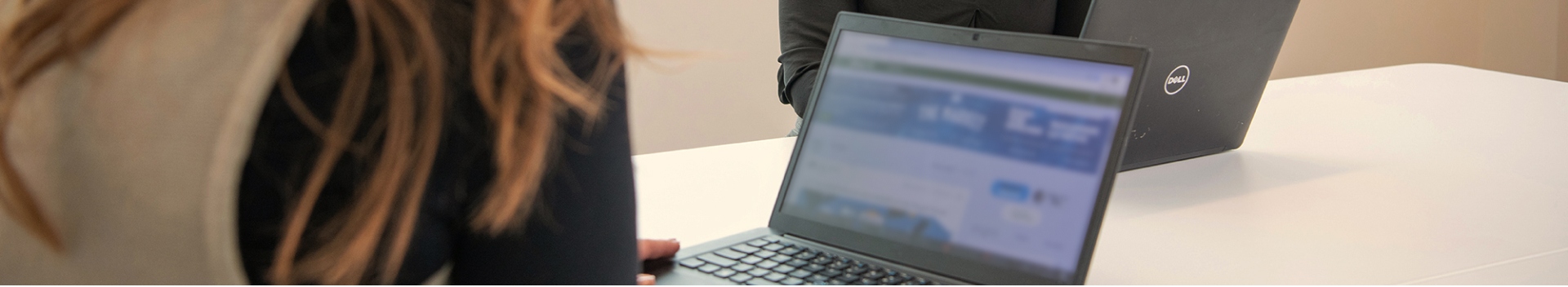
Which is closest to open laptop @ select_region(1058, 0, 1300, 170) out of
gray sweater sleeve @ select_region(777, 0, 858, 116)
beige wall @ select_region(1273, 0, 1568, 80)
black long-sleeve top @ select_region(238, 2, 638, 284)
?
gray sweater sleeve @ select_region(777, 0, 858, 116)

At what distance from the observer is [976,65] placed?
2.56 feet

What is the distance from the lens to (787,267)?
2.48 feet

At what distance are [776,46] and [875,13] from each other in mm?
1470

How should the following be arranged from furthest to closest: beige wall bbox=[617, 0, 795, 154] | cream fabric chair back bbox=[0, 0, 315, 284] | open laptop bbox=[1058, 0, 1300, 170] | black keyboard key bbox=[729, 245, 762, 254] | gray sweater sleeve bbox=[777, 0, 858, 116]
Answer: beige wall bbox=[617, 0, 795, 154] < gray sweater sleeve bbox=[777, 0, 858, 116] < open laptop bbox=[1058, 0, 1300, 170] < black keyboard key bbox=[729, 245, 762, 254] < cream fabric chair back bbox=[0, 0, 315, 284]

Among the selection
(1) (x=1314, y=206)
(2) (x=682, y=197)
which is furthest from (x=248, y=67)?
(1) (x=1314, y=206)

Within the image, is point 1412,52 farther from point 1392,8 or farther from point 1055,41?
point 1055,41

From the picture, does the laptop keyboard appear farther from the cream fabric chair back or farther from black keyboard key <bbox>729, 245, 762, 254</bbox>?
the cream fabric chair back

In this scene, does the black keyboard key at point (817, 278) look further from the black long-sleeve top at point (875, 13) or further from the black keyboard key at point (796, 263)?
the black long-sleeve top at point (875, 13)

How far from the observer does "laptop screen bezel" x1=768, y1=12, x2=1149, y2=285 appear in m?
0.69

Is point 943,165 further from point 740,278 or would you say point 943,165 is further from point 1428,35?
point 1428,35

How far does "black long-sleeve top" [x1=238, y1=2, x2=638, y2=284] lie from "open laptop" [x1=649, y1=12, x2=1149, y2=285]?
25 cm

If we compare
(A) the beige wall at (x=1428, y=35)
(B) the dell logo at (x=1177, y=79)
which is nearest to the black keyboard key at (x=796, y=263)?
(B) the dell logo at (x=1177, y=79)

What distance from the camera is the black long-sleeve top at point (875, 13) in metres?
Result: 1.50

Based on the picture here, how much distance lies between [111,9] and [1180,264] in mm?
732
